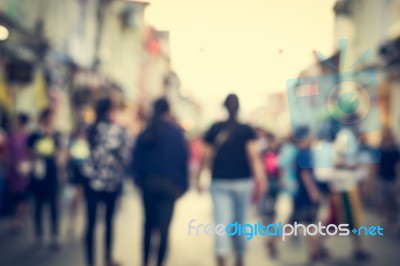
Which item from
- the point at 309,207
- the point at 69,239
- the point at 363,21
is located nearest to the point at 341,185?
the point at 309,207

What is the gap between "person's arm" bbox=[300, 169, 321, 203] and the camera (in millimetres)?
5555

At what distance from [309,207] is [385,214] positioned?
11.1ft

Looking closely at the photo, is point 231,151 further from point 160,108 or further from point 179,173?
point 160,108

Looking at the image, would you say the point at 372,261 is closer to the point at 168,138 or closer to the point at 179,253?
the point at 179,253

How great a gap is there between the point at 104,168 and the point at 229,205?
3.60ft

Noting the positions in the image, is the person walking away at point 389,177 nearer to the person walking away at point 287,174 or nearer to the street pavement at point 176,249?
the street pavement at point 176,249

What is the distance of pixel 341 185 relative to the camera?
18.2ft

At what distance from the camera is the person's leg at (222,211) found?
442 centimetres

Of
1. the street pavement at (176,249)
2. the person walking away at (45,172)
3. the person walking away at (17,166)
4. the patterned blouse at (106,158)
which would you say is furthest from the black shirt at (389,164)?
the person walking away at (17,166)

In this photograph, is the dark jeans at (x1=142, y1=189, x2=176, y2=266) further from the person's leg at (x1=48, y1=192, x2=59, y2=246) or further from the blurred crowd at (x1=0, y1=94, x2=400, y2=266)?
the person's leg at (x1=48, y1=192, x2=59, y2=246)

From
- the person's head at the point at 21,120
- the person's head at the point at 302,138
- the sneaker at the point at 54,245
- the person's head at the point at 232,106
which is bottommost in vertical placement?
the sneaker at the point at 54,245

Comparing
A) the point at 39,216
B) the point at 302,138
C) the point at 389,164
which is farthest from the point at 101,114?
the point at 389,164

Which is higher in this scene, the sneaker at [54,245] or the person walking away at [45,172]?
the person walking away at [45,172]

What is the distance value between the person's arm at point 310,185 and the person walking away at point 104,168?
1952 millimetres
